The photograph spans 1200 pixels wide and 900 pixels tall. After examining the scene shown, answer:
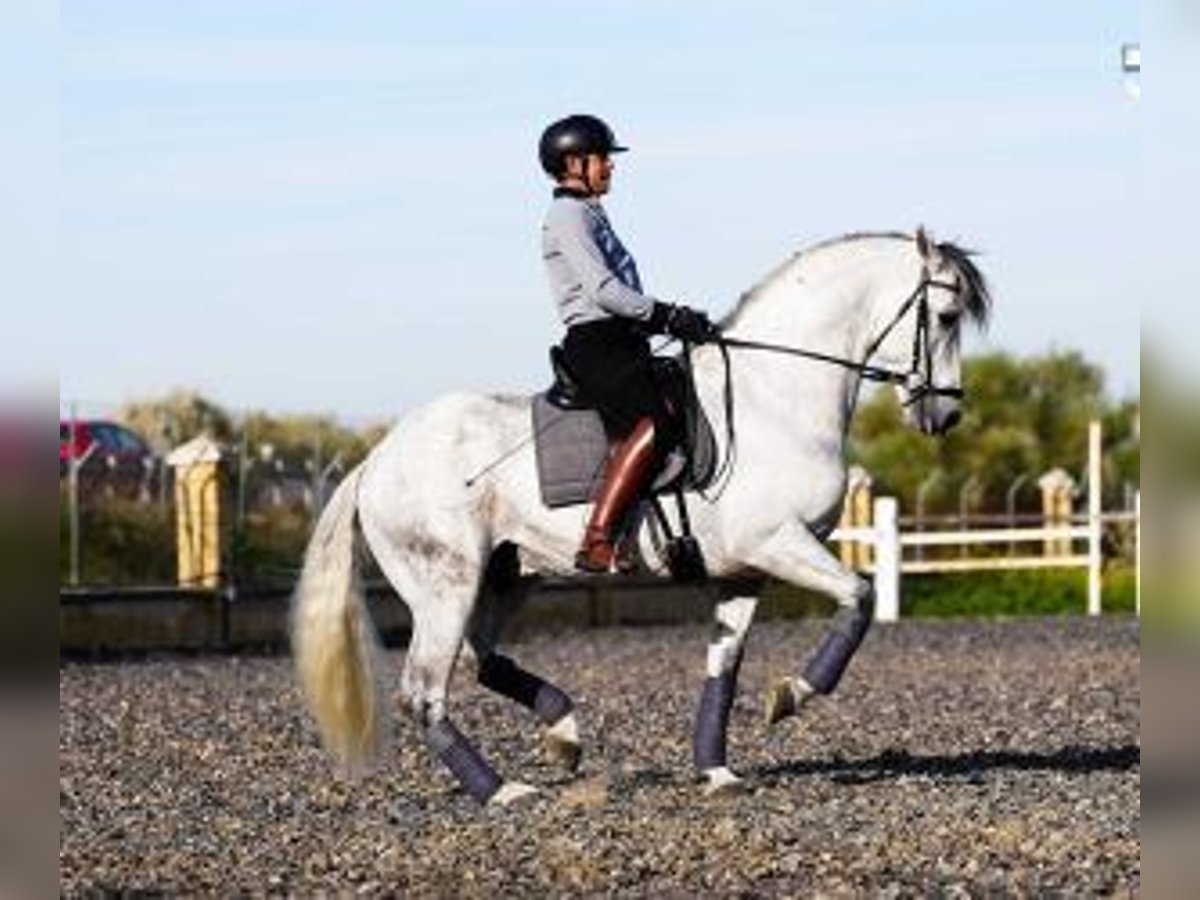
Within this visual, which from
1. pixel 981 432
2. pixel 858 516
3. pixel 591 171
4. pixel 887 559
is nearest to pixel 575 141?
pixel 591 171

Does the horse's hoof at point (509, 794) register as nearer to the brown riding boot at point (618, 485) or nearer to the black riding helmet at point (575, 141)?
the brown riding boot at point (618, 485)

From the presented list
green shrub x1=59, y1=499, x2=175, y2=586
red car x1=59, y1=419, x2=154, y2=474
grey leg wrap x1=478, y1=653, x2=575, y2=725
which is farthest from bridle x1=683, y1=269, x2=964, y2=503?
red car x1=59, y1=419, x2=154, y2=474

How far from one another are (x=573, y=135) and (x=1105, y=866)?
3.88 m

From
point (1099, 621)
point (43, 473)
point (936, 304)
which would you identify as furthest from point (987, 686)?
point (43, 473)

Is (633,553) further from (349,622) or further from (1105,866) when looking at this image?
(1105,866)

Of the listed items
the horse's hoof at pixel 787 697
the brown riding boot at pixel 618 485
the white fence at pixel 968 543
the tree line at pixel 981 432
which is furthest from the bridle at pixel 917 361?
the tree line at pixel 981 432

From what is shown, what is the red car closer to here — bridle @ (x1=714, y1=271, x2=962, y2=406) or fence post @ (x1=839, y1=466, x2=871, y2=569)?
fence post @ (x1=839, y1=466, x2=871, y2=569)

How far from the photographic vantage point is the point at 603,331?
36.6 feet

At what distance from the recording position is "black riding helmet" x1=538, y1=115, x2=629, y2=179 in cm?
1117

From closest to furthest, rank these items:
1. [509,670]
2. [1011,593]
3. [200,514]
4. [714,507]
Answer: [714,507] → [509,670] → [200,514] → [1011,593]

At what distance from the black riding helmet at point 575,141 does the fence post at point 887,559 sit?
71.7ft

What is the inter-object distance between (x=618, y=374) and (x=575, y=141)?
3.11ft

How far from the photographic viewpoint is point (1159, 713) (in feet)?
14.7

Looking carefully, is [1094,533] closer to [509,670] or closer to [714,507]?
[509,670]
